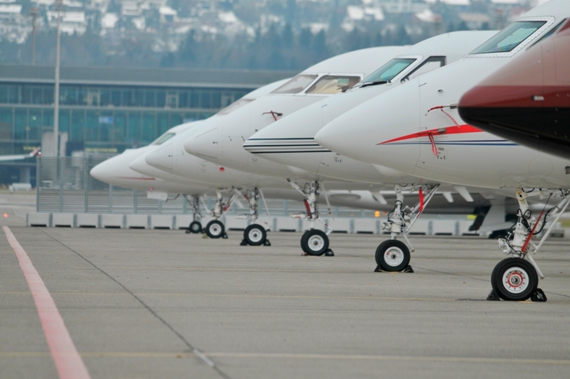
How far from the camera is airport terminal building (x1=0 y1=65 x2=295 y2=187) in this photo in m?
98.3

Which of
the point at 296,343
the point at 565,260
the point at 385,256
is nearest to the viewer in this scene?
the point at 296,343

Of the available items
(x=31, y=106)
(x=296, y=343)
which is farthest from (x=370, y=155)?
(x=31, y=106)

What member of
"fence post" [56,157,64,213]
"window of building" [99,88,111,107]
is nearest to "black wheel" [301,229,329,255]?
"fence post" [56,157,64,213]

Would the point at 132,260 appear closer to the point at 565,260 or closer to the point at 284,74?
the point at 565,260

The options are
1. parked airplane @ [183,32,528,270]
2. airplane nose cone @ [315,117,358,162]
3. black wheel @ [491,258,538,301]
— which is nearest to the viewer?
black wheel @ [491,258,538,301]

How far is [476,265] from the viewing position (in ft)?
63.6

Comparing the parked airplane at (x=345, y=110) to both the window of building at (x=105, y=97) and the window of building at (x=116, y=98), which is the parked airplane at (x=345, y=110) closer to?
the window of building at (x=105, y=97)

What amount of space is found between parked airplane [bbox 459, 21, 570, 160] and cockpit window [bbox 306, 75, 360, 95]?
11507 millimetres

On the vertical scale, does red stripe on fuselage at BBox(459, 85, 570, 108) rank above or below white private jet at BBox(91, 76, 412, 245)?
above

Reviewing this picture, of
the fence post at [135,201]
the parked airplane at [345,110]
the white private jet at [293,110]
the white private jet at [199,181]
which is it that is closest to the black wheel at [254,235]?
the white private jet at [199,181]

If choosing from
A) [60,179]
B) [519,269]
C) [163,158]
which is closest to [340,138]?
[519,269]

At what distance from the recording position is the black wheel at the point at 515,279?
40.4ft

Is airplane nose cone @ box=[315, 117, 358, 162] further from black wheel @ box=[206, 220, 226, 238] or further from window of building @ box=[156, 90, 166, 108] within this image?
window of building @ box=[156, 90, 166, 108]

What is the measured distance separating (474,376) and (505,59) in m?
6.54
